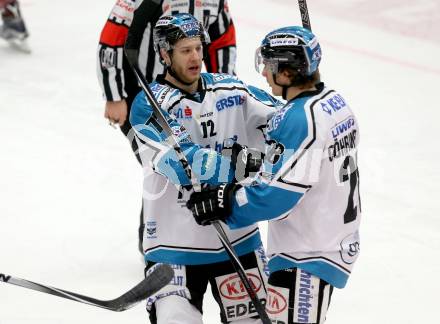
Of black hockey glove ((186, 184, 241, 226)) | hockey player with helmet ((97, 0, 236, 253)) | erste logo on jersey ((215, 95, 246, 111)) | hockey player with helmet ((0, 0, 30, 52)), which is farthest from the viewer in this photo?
hockey player with helmet ((0, 0, 30, 52))

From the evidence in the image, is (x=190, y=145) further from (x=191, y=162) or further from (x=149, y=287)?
(x=149, y=287)

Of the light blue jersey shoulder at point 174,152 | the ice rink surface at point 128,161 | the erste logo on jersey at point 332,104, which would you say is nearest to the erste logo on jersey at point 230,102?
the light blue jersey shoulder at point 174,152

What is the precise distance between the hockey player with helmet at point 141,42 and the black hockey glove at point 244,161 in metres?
1.10

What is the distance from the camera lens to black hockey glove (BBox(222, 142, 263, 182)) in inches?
125

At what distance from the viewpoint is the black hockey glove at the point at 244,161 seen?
10.4 ft

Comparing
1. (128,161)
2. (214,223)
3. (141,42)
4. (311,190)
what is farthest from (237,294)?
(128,161)

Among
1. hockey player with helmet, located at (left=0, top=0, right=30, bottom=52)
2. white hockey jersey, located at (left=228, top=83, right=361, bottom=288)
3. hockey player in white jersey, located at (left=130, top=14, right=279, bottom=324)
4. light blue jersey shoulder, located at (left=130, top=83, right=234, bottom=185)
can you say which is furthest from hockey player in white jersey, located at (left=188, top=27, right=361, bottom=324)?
hockey player with helmet, located at (left=0, top=0, right=30, bottom=52)

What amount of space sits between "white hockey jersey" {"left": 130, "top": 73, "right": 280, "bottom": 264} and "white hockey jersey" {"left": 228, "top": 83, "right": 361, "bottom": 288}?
0.30 meters

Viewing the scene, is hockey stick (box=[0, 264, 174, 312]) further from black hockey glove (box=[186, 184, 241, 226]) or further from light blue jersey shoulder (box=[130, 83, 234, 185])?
light blue jersey shoulder (box=[130, 83, 234, 185])

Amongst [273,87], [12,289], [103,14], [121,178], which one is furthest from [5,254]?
[103,14]

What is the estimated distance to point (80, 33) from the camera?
8164 millimetres

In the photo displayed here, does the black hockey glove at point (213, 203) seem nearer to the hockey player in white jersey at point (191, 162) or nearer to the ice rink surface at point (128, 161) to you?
the hockey player in white jersey at point (191, 162)

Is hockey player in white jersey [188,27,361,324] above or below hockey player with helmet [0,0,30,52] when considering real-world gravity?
above

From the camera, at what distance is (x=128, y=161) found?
5781 mm
